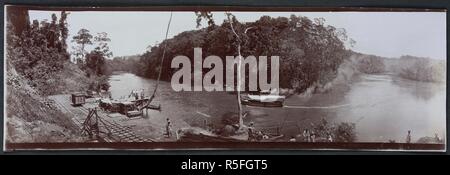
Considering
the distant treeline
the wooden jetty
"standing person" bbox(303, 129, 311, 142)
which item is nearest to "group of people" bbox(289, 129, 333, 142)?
"standing person" bbox(303, 129, 311, 142)

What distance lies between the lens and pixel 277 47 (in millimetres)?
1196

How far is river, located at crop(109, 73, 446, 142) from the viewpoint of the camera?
1192mm

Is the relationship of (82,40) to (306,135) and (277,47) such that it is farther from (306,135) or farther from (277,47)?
(306,135)

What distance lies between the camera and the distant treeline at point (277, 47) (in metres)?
1.19

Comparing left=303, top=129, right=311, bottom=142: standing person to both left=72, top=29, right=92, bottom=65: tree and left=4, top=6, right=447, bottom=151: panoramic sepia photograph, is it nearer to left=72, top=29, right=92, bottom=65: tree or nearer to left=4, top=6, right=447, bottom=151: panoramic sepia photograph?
left=4, top=6, right=447, bottom=151: panoramic sepia photograph

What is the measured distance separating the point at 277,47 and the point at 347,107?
237 millimetres

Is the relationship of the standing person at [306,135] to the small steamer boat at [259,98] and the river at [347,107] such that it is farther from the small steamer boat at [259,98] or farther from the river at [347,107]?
the small steamer boat at [259,98]

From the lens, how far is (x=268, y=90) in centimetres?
119

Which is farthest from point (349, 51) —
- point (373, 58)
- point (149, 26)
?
point (149, 26)

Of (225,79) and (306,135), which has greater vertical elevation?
(225,79)

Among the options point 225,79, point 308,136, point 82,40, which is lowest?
point 308,136

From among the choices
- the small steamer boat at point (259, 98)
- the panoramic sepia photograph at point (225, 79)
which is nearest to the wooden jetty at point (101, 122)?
the panoramic sepia photograph at point (225, 79)

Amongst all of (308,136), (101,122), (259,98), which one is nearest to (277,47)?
(259,98)
